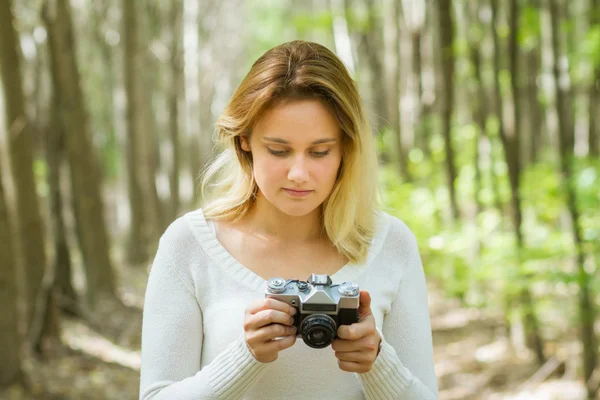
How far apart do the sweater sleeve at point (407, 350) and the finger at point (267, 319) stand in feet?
1.15

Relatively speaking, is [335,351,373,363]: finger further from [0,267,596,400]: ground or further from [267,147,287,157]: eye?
[0,267,596,400]: ground

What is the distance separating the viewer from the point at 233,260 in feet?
8.22

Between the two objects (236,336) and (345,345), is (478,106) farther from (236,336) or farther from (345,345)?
(345,345)

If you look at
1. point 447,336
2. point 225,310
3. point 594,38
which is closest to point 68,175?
point 447,336

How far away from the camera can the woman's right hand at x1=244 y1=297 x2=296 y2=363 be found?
6.87 feet

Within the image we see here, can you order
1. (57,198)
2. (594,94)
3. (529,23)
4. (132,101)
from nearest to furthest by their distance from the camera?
(594,94) < (529,23) < (57,198) < (132,101)

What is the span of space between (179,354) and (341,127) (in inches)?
37.0

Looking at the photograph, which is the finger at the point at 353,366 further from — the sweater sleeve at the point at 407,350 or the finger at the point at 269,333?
the finger at the point at 269,333

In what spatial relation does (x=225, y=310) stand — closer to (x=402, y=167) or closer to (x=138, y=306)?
(x=138, y=306)

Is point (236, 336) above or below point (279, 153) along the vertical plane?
below

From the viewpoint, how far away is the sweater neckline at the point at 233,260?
2.48 meters

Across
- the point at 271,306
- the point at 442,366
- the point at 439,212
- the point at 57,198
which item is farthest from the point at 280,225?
the point at 439,212

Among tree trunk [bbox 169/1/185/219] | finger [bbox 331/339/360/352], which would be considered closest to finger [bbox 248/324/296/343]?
finger [bbox 331/339/360/352]

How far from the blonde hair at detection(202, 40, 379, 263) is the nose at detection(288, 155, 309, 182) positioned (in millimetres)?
203
